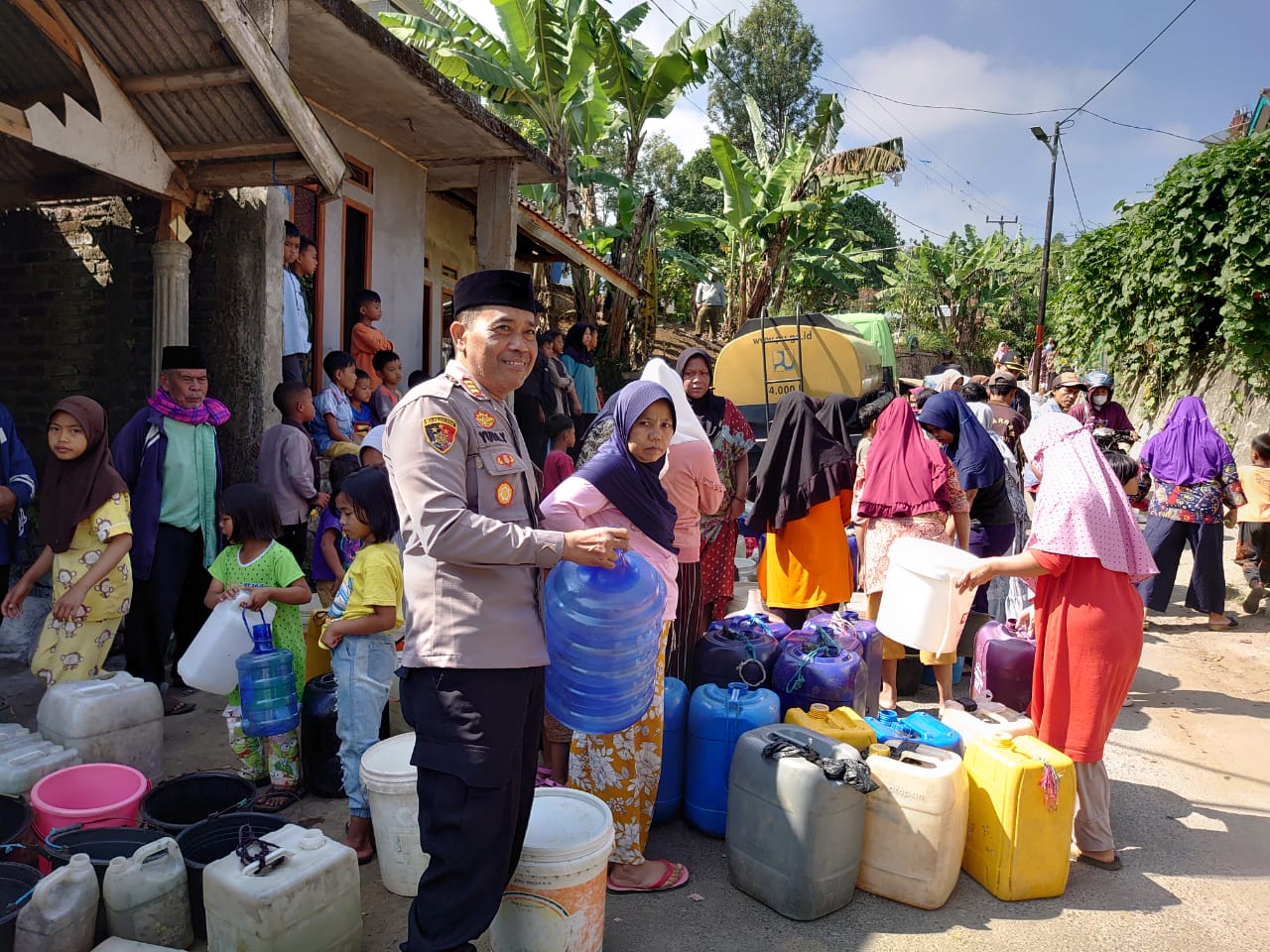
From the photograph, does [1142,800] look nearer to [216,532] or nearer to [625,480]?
[625,480]

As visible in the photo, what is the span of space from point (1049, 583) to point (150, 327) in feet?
19.0

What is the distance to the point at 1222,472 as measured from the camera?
7.23 meters

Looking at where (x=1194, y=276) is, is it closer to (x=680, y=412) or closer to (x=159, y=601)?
(x=680, y=412)

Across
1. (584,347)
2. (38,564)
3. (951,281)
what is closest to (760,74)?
(951,281)

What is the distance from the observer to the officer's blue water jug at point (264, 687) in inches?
145

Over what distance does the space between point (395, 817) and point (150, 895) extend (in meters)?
0.75

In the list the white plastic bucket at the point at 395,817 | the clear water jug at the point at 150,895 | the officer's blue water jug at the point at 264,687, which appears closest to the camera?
the clear water jug at the point at 150,895

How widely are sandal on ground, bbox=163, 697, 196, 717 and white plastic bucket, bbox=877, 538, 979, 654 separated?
3.79m

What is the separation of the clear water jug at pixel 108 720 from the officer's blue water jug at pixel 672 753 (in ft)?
7.32

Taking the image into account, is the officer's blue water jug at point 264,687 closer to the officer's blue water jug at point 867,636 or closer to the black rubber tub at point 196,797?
the black rubber tub at point 196,797

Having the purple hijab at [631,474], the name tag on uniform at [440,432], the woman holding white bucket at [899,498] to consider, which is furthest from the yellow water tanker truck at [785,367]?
the name tag on uniform at [440,432]

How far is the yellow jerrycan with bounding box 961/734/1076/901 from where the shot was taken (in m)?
3.15

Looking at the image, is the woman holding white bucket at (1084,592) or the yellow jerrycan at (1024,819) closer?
the yellow jerrycan at (1024,819)

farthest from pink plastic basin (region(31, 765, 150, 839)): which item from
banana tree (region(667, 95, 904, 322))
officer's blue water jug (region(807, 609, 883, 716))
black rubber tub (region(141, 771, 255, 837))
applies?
banana tree (region(667, 95, 904, 322))
